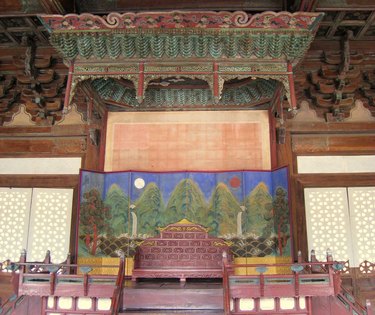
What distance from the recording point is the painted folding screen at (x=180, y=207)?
22.2 feet

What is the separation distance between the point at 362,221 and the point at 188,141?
10.7 feet

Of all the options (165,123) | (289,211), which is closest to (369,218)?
(289,211)

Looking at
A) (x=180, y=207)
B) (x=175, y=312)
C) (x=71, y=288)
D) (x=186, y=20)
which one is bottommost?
(x=175, y=312)

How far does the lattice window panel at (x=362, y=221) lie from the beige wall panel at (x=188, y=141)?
62.0 inches

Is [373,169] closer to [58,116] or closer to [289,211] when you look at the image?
[289,211]

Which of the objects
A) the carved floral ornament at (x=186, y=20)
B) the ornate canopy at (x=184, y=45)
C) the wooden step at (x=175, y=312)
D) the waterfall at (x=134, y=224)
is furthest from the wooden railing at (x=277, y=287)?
the carved floral ornament at (x=186, y=20)

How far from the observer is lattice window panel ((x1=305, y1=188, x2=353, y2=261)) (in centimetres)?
674

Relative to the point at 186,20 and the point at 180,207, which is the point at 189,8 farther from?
the point at 180,207

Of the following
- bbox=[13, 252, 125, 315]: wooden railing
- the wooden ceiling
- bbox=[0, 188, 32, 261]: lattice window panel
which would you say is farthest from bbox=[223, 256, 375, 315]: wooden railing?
bbox=[0, 188, 32, 261]: lattice window panel

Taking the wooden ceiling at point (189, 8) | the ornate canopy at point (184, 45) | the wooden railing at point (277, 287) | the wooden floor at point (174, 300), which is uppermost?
the wooden ceiling at point (189, 8)

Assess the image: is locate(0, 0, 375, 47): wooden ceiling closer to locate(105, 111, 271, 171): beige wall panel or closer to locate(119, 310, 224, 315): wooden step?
locate(105, 111, 271, 171): beige wall panel

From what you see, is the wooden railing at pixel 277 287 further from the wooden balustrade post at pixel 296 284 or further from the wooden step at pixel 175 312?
the wooden step at pixel 175 312

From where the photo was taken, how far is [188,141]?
732cm

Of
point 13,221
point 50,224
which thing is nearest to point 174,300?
point 50,224
